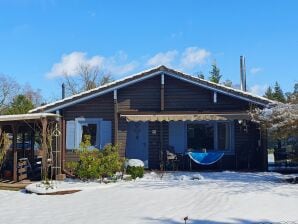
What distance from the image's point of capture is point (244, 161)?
816 inches

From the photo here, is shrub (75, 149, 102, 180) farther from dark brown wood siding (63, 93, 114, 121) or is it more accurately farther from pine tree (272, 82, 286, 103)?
pine tree (272, 82, 286, 103)

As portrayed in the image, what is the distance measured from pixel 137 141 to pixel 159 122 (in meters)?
1.43

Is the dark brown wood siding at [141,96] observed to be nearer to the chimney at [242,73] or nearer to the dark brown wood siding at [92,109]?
the dark brown wood siding at [92,109]

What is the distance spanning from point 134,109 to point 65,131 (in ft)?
11.1

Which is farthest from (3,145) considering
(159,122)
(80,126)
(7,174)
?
(159,122)

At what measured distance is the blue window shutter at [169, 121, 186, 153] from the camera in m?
21.2

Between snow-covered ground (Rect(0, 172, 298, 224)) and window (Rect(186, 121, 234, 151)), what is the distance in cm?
440

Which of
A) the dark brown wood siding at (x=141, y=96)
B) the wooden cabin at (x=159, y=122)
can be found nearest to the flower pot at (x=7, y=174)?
the wooden cabin at (x=159, y=122)

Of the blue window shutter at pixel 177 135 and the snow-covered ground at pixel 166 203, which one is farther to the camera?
the blue window shutter at pixel 177 135

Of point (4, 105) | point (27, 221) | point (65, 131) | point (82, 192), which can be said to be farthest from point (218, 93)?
point (4, 105)

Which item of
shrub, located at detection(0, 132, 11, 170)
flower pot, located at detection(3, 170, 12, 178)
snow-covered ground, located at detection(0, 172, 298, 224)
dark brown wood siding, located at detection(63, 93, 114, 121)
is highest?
dark brown wood siding, located at detection(63, 93, 114, 121)

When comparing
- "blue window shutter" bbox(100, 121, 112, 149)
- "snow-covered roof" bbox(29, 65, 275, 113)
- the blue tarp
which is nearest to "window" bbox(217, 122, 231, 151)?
the blue tarp

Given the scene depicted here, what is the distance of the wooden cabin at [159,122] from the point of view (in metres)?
20.5

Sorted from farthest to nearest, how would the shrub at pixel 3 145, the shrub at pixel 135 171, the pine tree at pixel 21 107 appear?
the pine tree at pixel 21 107
the shrub at pixel 3 145
the shrub at pixel 135 171
